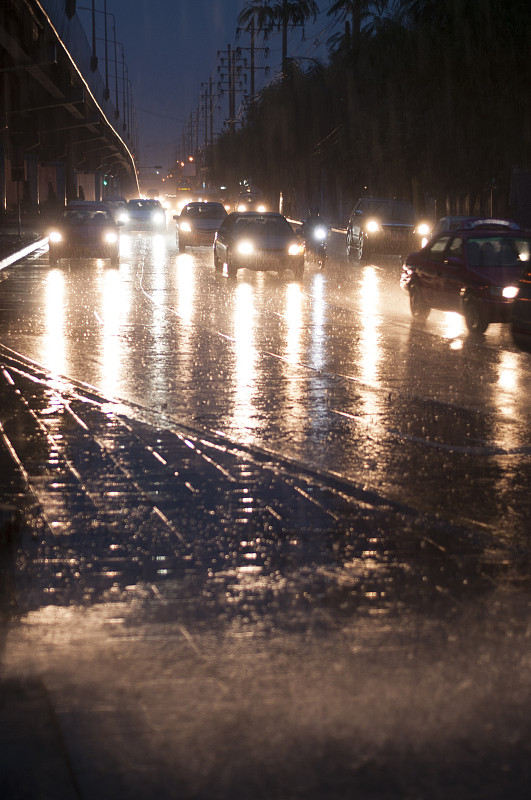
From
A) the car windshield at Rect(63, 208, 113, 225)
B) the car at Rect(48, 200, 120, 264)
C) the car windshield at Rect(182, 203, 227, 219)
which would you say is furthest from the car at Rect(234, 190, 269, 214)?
the car at Rect(48, 200, 120, 264)

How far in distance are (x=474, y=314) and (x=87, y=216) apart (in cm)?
2059

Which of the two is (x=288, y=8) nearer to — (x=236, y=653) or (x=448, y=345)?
(x=448, y=345)

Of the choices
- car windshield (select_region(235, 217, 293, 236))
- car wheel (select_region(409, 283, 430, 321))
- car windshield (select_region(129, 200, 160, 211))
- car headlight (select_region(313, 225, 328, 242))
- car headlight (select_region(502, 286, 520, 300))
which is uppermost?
car windshield (select_region(129, 200, 160, 211))

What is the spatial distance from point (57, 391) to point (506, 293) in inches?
305

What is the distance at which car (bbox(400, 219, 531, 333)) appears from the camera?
1725cm

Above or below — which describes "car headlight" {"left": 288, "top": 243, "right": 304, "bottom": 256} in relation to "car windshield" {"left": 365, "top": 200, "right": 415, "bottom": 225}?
below

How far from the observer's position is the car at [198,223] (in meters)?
43.6

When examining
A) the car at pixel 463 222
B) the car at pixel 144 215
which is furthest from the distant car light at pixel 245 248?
the car at pixel 144 215

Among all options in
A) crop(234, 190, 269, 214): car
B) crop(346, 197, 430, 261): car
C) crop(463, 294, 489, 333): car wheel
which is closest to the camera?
crop(463, 294, 489, 333): car wheel

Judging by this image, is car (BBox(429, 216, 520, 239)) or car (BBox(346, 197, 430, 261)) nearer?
car (BBox(429, 216, 520, 239))

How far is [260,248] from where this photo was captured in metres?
29.8

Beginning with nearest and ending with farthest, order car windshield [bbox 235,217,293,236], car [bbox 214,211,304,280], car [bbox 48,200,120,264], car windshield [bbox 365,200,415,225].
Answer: car [bbox 214,211,304,280] → car windshield [bbox 235,217,293,236] → car [bbox 48,200,120,264] → car windshield [bbox 365,200,415,225]

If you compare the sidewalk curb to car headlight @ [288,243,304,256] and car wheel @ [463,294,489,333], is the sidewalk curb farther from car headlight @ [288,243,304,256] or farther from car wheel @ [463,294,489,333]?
car wheel @ [463,294,489,333]

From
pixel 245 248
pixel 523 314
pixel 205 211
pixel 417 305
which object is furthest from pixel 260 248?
pixel 523 314
